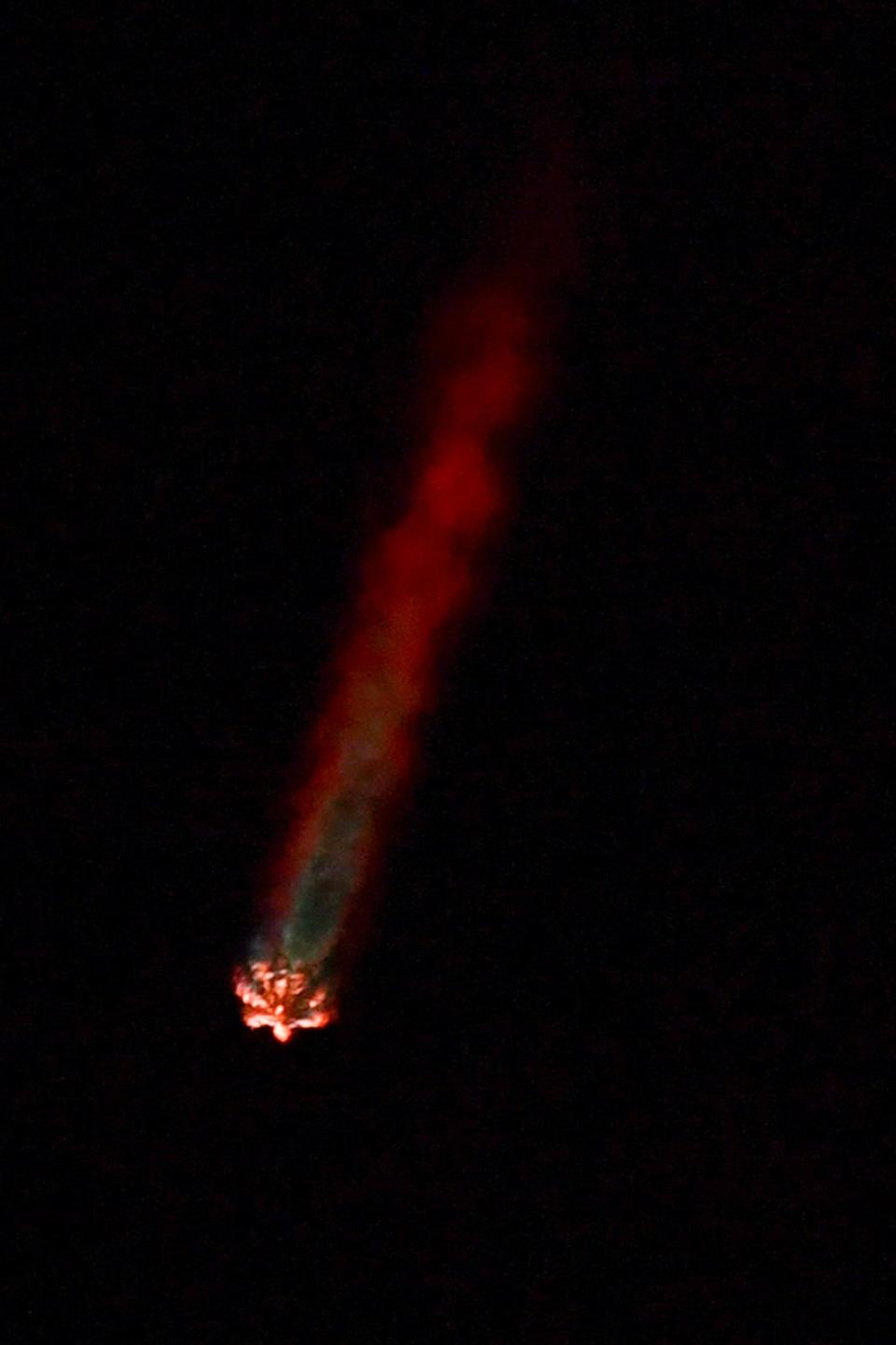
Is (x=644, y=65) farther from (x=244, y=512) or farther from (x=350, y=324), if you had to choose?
(x=244, y=512)

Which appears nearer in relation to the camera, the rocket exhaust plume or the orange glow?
the orange glow

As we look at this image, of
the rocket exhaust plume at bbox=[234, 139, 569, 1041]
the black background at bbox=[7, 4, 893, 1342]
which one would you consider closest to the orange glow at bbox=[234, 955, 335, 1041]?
the rocket exhaust plume at bbox=[234, 139, 569, 1041]

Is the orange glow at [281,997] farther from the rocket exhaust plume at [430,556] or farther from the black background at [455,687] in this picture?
the black background at [455,687]

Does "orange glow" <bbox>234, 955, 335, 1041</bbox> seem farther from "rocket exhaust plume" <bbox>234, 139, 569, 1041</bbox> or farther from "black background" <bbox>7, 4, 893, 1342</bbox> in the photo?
"black background" <bbox>7, 4, 893, 1342</bbox>

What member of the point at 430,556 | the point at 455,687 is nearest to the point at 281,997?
the point at 455,687

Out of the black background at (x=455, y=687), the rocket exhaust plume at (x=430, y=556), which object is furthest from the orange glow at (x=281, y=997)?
the black background at (x=455, y=687)

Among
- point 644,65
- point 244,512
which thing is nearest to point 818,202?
point 644,65
